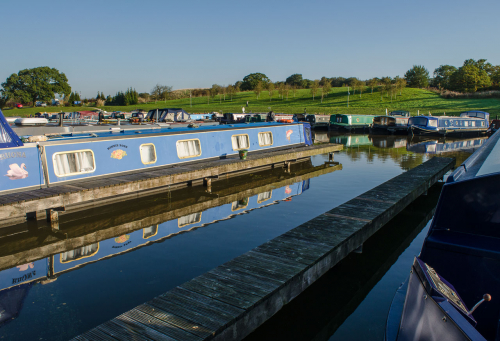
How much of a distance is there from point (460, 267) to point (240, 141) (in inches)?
519

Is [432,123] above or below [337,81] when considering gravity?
below

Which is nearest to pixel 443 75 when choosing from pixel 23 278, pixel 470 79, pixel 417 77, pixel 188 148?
pixel 417 77

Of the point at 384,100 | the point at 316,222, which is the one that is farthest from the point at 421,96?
the point at 316,222

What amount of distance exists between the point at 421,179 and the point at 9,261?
456 inches

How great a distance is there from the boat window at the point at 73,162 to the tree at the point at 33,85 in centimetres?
11013

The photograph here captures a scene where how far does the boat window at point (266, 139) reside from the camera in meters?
18.0

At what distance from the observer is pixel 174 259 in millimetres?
7430

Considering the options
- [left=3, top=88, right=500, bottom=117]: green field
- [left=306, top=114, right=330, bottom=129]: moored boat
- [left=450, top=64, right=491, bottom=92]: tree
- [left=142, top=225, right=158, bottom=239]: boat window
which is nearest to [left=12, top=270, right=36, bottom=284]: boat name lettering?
[left=142, top=225, right=158, bottom=239]: boat window

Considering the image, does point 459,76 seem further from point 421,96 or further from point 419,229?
point 419,229

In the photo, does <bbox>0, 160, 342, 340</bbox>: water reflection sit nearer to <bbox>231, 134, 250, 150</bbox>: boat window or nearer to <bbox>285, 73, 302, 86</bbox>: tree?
<bbox>231, 134, 250, 150</bbox>: boat window

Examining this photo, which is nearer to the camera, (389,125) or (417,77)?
(389,125)

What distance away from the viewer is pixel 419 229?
9500mm

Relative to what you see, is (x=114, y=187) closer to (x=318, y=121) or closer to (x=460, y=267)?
(x=460, y=267)

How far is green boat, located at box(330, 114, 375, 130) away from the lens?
1581 inches
